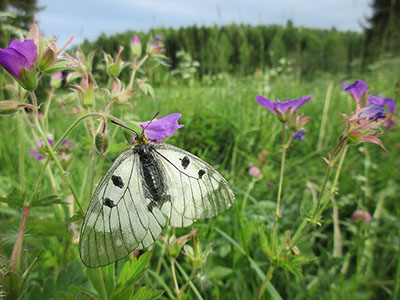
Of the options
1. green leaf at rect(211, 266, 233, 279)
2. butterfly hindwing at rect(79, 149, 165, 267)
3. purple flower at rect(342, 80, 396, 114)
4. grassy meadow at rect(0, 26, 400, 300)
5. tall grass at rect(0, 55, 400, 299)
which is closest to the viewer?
butterfly hindwing at rect(79, 149, 165, 267)

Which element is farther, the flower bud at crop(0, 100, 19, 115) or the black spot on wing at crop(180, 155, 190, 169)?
the black spot on wing at crop(180, 155, 190, 169)

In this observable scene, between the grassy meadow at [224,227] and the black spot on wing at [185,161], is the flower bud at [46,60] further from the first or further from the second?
the black spot on wing at [185,161]

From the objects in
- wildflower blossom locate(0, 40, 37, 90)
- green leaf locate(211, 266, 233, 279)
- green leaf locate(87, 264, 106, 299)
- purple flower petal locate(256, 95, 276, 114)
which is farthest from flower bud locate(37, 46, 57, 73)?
green leaf locate(211, 266, 233, 279)

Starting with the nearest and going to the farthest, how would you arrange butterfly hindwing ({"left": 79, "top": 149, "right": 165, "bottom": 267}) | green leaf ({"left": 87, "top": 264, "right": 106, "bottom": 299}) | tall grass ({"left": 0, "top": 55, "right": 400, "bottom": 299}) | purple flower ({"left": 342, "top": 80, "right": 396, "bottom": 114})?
butterfly hindwing ({"left": 79, "top": 149, "right": 165, "bottom": 267}) → green leaf ({"left": 87, "top": 264, "right": 106, "bottom": 299}) → purple flower ({"left": 342, "top": 80, "right": 396, "bottom": 114}) → tall grass ({"left": 0, "top": 55, "right": 400, "bottom": 299})

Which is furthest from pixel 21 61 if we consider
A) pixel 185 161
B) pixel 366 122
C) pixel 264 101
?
pixel 366 122

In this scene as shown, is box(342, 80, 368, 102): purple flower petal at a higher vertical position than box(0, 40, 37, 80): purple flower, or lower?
lower

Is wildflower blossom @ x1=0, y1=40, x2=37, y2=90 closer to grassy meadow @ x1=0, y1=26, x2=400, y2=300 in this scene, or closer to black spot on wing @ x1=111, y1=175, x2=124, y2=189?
grassy meadow @ x1=0, y1=26, x2=400, y2=300
